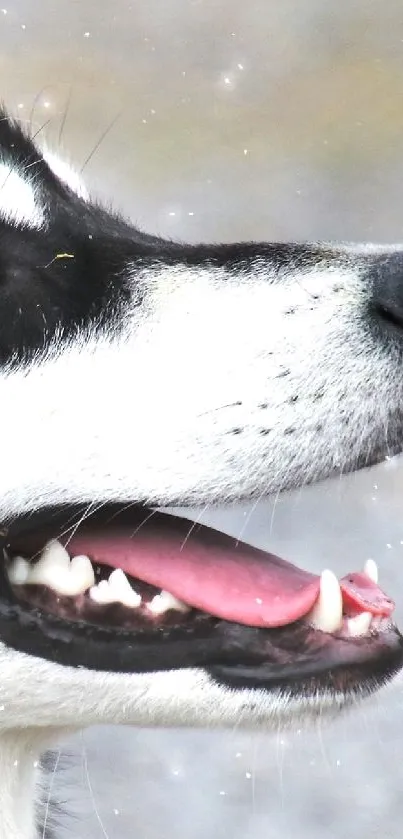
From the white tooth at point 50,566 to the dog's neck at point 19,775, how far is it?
28 centimetres

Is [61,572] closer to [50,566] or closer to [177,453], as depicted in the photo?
[50,566]

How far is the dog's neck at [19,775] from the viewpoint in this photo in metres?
2.20

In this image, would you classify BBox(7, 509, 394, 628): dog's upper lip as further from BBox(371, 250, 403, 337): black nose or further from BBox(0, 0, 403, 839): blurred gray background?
BBox(0, 0, 403, 839): blurred gray background

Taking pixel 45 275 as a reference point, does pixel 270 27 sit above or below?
above

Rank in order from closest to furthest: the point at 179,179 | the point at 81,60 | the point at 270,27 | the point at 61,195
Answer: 1. the point at 61,195
2. the point at 179,179
3. the point at 81,60
4. the point at 270,27

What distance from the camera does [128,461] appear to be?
1.95m

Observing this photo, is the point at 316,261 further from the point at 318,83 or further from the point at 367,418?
the point at 318,83

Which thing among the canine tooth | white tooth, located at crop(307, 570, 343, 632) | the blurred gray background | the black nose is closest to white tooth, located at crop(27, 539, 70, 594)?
the canine tooth

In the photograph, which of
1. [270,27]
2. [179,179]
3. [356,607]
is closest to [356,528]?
[179,179]

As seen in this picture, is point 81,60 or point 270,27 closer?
point 81,60

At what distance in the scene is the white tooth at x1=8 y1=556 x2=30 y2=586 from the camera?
203 cm

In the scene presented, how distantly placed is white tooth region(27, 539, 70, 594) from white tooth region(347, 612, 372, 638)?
45 cm

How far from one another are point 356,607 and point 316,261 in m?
0.55

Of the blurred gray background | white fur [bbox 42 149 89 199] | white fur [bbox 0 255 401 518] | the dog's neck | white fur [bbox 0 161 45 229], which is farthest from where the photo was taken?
the blurred gray background
